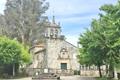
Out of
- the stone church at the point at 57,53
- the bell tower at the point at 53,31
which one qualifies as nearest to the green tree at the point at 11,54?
the stone church at the point at 57,53

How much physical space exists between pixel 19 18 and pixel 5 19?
10.7 feet

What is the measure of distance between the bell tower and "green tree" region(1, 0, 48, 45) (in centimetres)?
169

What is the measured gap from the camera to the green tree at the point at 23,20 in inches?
3297

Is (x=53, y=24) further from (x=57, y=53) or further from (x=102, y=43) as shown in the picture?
(x=102, y=43)

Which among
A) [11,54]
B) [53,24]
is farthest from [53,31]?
[11,54]

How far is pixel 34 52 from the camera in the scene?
89.4 meters

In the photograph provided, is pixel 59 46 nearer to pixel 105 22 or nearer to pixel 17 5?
pixel 17 5

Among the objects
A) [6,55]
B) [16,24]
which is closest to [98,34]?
[6,55]

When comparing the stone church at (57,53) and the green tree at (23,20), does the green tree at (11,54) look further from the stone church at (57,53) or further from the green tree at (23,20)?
the green tree at (23,20)

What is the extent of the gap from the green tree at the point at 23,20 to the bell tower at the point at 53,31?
1.69m

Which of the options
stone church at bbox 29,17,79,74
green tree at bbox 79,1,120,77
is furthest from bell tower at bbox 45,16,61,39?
green tree at bbox 79,1,120,77

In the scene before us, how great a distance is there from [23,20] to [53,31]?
23.5 feet

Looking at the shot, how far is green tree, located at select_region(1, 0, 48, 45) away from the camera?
8375cm

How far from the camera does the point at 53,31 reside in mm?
83312
